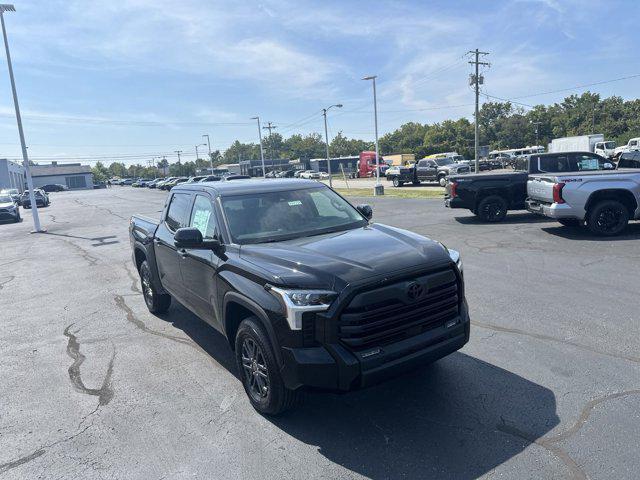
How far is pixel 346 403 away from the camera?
150 inches

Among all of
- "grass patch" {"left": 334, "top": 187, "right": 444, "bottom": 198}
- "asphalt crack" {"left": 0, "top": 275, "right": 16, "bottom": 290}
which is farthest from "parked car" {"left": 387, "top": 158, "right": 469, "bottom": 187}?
"asphalt crack" {"left": 0, "top": 275, "right": 16, "bottom": 290}

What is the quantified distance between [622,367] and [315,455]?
2.94 metres

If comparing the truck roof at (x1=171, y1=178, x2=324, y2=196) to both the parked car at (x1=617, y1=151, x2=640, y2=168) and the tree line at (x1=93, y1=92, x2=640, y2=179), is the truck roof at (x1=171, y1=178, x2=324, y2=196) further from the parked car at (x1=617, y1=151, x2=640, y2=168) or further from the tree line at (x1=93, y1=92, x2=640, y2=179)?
the tree line at (x1=93, y1=92, x2=640, y2=179)

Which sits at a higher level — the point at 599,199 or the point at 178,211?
the point at 178,211

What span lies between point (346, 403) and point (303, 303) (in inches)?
48.1

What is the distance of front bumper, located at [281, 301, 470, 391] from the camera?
305 cm

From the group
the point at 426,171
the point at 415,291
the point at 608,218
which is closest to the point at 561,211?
the point at 608,218

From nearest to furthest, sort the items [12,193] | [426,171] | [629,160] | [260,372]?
[260,372]
[629,160]
[426,171]
[12,193]

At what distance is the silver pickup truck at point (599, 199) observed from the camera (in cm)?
987

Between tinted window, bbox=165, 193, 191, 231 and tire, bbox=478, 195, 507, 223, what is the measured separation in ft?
32.5

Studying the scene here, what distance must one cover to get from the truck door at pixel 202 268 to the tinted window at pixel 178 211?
25cm

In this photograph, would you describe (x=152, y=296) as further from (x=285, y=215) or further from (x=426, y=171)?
(x=426, y=171)

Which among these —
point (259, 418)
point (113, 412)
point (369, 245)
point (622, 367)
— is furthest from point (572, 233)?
point (113, 412)

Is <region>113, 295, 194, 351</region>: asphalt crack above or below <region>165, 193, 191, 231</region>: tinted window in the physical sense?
below
